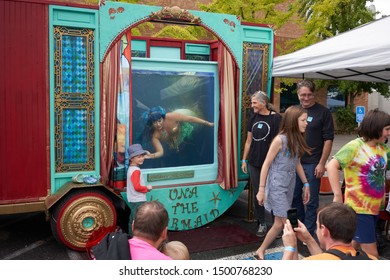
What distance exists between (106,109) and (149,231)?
2.78m

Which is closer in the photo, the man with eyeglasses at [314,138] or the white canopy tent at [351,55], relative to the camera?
the white canopy tent at [351,55]

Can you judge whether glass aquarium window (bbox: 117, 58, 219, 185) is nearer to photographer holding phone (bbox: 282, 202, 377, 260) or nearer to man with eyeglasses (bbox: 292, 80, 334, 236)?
man with eyeglasses (bbox: 292, 80, 334, 236)

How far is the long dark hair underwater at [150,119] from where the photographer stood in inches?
206

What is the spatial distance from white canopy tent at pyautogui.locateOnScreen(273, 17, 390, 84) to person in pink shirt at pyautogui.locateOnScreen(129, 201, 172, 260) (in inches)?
109

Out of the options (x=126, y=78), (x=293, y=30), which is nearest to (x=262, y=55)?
(x=126, y=78)

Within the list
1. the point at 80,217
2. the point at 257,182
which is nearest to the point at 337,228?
the point at 257,182

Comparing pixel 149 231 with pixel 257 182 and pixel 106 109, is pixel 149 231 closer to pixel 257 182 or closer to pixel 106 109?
pixel 106 109

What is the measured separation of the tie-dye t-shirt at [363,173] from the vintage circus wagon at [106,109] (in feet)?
7.59

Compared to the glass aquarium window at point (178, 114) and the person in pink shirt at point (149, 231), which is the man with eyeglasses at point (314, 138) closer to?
the glass aquarium window at point (178, 114)

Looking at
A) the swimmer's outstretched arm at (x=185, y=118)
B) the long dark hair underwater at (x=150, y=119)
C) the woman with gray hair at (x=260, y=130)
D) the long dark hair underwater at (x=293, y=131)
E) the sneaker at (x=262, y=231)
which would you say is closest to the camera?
the long dark hair underwater at (x=293, y=131)

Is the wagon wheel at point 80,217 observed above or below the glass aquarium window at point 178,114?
below

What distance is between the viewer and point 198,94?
5.54 metres

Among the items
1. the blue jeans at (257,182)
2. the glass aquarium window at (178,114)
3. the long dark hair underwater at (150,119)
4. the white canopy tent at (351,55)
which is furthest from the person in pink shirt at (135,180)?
the white canopy tent at (351,55)
